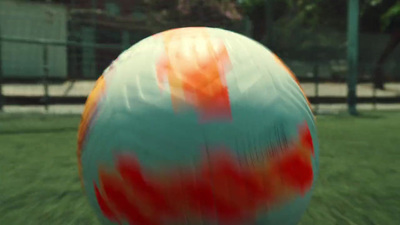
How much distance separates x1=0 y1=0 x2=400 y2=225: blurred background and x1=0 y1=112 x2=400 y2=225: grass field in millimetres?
12

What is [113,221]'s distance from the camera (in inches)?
83.4

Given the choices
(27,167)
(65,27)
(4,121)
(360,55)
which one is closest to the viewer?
(27,167)

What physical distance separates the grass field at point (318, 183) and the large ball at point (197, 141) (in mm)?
964

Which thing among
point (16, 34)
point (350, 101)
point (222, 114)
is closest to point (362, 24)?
point (350, 101)

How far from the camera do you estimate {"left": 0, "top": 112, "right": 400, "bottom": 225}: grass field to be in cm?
305

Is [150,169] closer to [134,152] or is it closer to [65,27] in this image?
[134,152]

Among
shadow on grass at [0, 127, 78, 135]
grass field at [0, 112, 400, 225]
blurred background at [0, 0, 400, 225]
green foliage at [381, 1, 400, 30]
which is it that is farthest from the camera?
green foliage at [381, 1, 400, 30]

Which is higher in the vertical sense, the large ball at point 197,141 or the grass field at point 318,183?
the large ball at point 197,141

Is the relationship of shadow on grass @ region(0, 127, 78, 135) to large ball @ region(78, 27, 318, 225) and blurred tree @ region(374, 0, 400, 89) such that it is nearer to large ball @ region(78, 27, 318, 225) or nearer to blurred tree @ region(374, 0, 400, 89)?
large ball @ region(78, 27, 318, 225)

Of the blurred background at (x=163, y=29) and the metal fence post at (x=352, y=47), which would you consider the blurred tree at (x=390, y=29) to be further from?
the metal fence post at (x=352, y=47)

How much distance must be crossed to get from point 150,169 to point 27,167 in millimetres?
3273

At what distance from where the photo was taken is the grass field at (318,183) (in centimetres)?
305

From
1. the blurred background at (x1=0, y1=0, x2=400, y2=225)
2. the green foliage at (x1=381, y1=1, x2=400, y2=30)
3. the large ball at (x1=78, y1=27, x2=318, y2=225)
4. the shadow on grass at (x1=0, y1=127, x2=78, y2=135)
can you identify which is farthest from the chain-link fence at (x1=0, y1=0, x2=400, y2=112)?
the large ball at (x1=78, y1=27, x2=318, y2=225)

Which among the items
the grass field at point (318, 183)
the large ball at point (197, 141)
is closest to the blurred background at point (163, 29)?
the grass field at point (318, 183)
